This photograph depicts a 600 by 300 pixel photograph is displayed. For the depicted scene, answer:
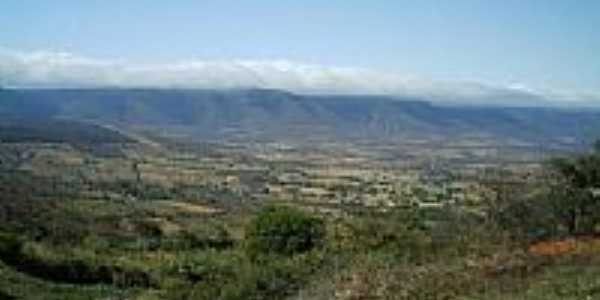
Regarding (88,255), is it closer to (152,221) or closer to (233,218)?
(152,221)

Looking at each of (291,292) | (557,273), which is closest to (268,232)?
(291,292)

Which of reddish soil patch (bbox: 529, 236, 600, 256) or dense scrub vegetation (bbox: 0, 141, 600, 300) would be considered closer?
dense scrub vegetation (bbox: 0, 141, 600, 300)

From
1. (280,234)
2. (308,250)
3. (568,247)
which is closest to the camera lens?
(568,247)

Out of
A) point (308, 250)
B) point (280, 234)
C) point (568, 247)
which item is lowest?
point (280, 234)

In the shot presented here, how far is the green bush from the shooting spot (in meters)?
100

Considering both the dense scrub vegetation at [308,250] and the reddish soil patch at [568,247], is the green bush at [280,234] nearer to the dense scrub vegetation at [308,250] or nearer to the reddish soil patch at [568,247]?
the dense scrub vegetation at [308,250]

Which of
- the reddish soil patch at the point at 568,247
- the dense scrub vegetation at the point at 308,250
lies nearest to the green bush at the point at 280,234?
the dense scrub vegetation at the point at 308,250

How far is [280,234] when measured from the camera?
102562 mm

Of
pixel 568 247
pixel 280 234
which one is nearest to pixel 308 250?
pixel 280 234

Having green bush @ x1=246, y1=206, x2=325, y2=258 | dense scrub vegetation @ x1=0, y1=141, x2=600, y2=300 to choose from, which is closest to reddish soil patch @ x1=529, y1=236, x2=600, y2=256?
dense scrub vegetation @ x1=0, y1=141, x2=600, y2=300

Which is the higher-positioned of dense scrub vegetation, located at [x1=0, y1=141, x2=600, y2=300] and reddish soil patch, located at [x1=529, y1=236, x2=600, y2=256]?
reddish soil patch, located at [x1=529, y1=236, x2=600, y2=256]

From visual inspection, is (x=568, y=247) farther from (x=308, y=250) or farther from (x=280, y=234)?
(x=280, y=234)

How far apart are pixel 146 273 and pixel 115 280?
10.6ft

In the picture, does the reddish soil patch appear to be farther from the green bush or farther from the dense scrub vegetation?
the green bush
